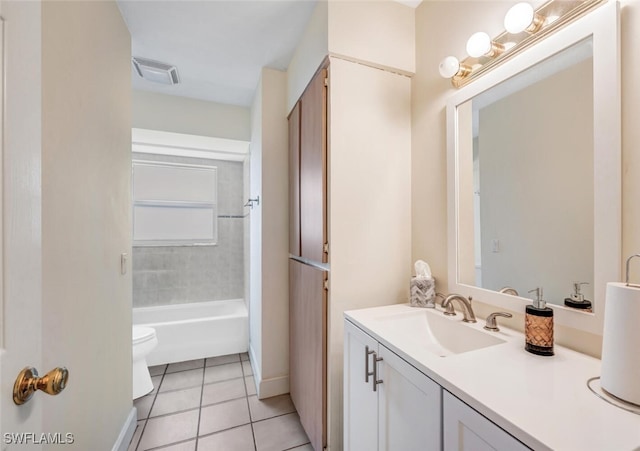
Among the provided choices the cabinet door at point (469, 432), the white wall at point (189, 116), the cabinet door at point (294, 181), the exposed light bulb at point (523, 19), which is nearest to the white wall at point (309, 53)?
the cabinet door at point (294, 181)

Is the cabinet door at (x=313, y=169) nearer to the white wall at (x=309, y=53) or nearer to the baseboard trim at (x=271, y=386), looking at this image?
the white wall at (x=309, y=53)

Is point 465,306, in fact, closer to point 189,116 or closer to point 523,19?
point 523,19

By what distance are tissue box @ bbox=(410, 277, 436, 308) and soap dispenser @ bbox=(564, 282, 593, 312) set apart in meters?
0.53

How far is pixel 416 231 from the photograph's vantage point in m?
1.54

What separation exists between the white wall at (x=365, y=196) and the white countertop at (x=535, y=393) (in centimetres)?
47

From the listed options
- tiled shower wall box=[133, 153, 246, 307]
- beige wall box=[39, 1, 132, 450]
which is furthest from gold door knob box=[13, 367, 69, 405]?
tiled shower wall box=[133, 153, 246, 307]

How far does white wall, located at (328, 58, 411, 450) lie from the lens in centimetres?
140

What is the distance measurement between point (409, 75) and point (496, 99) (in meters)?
0.56

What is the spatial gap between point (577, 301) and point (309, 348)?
1300 mm

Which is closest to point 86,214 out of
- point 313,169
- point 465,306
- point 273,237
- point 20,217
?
point 20,217

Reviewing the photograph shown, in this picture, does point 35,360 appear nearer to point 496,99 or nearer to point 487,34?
point 496,99

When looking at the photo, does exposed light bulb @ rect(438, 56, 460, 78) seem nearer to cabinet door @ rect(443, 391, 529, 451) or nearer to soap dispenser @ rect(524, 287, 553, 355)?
soap dispenser @ rect(524, 287, 553, 355)

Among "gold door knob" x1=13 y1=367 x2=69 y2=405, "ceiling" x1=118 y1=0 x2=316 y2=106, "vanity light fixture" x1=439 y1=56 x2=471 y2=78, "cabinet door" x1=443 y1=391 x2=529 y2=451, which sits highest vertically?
"ceiling" x1=118 y1=0 x2=316 y2=106

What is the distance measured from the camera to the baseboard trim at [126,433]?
4.97 feet
